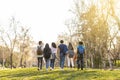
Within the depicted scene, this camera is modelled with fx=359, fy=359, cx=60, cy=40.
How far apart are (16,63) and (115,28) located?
8031 centimetres

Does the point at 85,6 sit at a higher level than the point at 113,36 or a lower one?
higher

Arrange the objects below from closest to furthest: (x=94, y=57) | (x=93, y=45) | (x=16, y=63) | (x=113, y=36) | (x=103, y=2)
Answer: (x=103, y=2)
(x=113, y=36)
(x=93, y=45)
(x=94, y=57)
(x=16, y=63)

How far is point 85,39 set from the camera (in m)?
63.1

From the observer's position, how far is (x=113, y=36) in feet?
185

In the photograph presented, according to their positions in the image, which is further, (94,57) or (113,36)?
(94,57)

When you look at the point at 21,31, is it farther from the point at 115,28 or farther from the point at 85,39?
the point at 115,28

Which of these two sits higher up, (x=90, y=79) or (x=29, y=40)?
(x=29, y=40)

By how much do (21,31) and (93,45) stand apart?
109 feet

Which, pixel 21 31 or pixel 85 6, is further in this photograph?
pixel 21 31

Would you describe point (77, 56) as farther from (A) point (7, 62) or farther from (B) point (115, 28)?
(A) point (7, 62)

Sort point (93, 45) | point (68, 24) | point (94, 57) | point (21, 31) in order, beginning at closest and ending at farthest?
1. point (93, 45)
2. point (94, 57)
3. point (68, 24)
4. point (21, 31)

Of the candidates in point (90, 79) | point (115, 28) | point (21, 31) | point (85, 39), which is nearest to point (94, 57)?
point (85, 39)

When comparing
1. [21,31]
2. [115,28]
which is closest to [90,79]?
[115,28]

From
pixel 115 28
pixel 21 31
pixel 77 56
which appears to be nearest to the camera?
pixel 77 56
